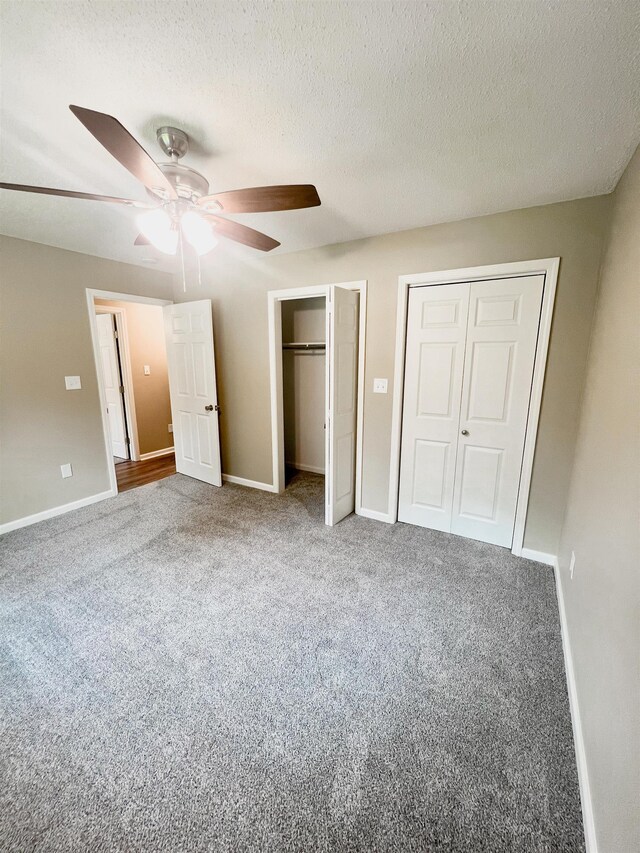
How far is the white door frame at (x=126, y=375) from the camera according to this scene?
4273 mm

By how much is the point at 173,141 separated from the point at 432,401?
7.41 ft

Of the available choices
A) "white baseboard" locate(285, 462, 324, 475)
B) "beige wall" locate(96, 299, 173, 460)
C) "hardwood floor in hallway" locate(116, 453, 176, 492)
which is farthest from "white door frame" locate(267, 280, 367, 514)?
"beige wall" locate(96, 299, 173, 460)

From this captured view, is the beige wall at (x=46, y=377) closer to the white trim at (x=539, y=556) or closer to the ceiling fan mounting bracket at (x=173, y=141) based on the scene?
the ceiling fan mounting bracket at (x=173, y=141)

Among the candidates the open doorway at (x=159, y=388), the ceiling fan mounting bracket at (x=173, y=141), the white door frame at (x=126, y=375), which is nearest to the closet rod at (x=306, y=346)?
the open doorway at (x=159, y=388)

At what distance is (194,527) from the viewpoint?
2920 millimetres

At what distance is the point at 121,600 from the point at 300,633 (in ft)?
3.81

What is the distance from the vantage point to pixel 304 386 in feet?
14.2

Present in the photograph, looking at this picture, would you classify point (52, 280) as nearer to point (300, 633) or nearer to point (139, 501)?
point (139, 501)

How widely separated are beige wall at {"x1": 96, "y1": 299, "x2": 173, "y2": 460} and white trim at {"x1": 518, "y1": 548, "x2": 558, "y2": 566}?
472 centimetres

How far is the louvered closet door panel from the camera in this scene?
2510 millimetres

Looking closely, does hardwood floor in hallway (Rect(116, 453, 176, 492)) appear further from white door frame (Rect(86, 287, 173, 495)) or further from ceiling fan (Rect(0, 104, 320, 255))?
ceiling fan (Rect(0, 104, 320, 255))

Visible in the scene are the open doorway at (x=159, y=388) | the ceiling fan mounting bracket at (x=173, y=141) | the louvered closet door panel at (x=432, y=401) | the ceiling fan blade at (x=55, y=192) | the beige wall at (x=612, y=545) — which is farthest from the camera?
the open doorway at (x=159, y=388)

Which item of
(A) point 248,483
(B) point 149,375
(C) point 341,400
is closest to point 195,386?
(A) point 248,483

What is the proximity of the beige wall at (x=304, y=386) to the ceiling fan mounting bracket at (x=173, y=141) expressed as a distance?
2470 mm
